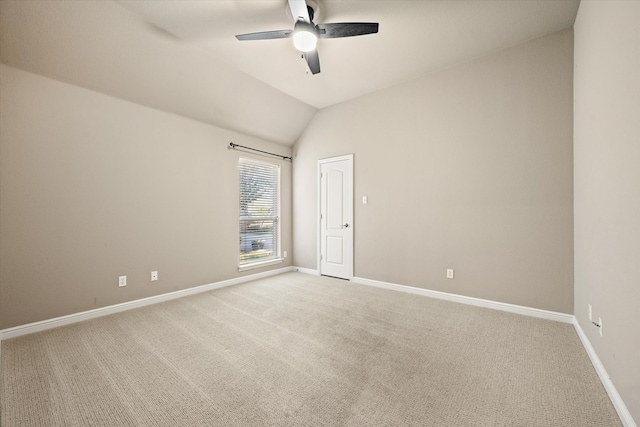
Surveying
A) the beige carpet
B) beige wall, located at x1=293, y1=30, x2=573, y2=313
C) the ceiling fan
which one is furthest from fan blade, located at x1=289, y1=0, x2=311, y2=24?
the beige carpet

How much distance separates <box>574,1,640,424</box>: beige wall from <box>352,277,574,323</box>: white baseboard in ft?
1.15

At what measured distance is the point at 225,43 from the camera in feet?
9.70

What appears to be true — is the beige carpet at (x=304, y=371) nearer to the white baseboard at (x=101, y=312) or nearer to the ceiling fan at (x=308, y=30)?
→ the white baseboard at (x=101, y=312)

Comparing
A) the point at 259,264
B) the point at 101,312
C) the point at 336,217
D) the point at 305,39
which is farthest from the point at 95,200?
the point at 336,217

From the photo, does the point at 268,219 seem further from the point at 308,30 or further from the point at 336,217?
the point at 308,30

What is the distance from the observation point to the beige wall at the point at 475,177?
2799 millimetres

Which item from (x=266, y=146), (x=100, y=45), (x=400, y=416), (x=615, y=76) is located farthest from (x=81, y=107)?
(x=615, y=76)

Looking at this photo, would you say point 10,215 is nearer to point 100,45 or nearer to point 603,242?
point 100,45

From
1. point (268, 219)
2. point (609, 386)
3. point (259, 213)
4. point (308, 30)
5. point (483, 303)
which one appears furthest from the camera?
point (268, 219)

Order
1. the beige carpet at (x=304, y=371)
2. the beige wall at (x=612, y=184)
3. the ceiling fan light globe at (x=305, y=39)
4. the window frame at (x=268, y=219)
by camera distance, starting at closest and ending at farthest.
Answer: the beige wall at (x=612, y=184), the beige carpet at (x=304, y=371), the ceiling fan light globe at (x=305, y=39), the window frame at (x=268, y=219)

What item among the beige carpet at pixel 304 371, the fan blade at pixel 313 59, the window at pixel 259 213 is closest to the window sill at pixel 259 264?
the window at pixel 259 213

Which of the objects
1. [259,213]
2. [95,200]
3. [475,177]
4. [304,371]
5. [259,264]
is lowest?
[304,371]

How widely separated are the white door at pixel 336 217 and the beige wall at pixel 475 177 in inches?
6.7

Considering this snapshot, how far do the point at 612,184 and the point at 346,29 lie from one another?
2.29 meters
